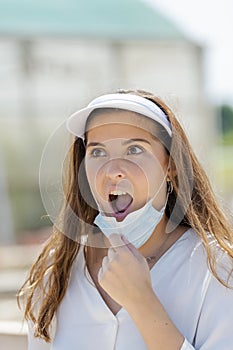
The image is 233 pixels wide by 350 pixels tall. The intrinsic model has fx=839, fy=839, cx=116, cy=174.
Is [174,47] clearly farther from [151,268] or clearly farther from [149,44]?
[151,268]

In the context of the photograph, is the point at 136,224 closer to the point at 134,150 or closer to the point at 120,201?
the point at 120,201

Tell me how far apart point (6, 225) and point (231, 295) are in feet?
30.8

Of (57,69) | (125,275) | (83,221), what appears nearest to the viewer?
(125,275)

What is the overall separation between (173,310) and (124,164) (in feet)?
1.17

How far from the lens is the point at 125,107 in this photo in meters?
1.94

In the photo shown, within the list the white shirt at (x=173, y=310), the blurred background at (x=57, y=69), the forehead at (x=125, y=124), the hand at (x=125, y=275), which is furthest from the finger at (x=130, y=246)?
the blurred background at (x=57, y=69)

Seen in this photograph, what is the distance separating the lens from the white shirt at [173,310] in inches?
73.2

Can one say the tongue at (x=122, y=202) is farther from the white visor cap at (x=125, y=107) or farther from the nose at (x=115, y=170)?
the white visor cap at (x=125, y=107)

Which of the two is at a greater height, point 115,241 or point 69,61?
point 115,241

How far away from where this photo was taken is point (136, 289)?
1840 millimetres

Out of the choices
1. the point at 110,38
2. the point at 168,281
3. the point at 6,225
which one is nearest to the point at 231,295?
the point at 168,281

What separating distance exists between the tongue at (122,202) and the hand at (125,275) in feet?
0.21

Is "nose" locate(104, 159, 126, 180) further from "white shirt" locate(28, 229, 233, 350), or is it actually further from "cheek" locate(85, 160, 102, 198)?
"white shirt" locate(28, 229, 233, 350)

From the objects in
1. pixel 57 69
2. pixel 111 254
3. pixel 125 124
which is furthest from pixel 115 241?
Result: pixel 57 69
